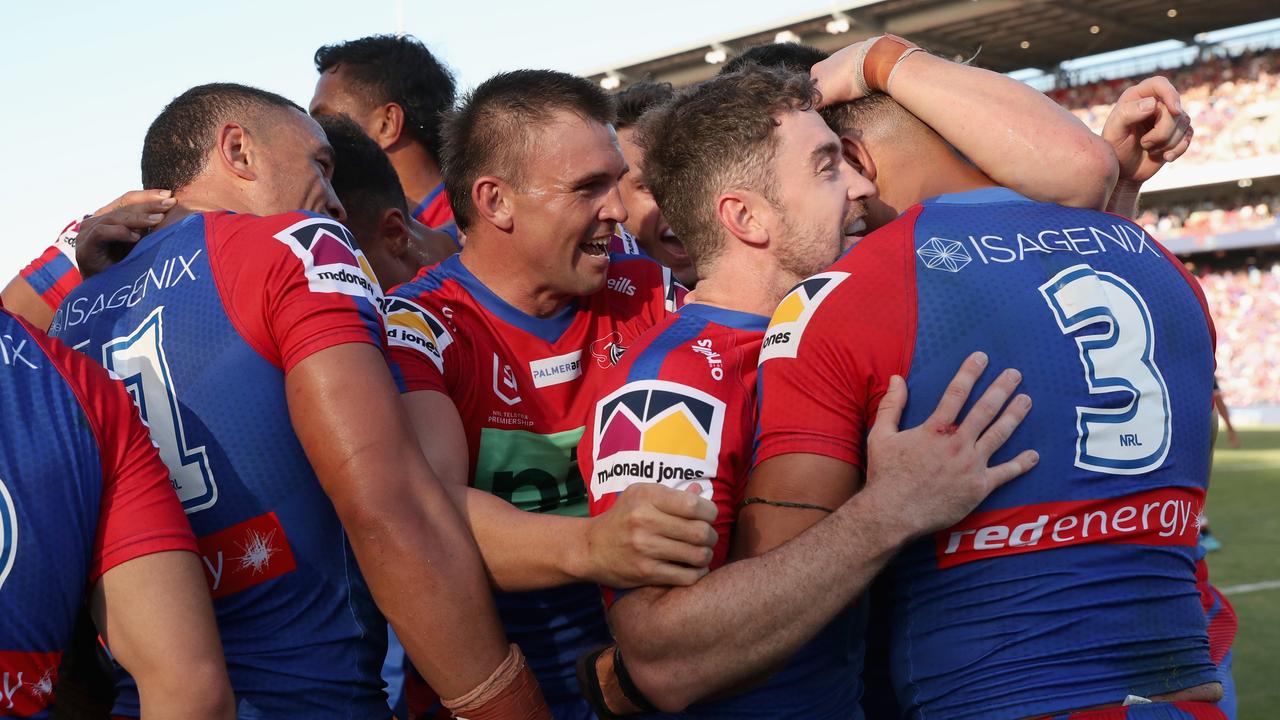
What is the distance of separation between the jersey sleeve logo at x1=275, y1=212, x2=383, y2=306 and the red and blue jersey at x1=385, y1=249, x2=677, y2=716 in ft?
0.84

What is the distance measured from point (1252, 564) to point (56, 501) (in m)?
10.7

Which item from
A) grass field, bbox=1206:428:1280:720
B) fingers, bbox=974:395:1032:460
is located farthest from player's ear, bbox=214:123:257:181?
grass field, bbox=1206:428:1280:720

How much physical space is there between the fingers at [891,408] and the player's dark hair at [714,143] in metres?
0.72

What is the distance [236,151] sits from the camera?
2824 millimetres

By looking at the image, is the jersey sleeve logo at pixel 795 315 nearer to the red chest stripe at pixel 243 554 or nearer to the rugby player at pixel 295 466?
the rugby player at pixel 295 466

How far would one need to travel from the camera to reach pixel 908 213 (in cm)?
225

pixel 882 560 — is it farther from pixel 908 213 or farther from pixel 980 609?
pixel 908 213

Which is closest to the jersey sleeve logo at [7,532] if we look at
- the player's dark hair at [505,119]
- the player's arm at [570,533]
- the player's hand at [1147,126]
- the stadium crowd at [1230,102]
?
the player's arm at [570,533]

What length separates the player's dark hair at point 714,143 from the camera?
2592mm

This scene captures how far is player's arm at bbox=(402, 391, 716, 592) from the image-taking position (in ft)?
6.35

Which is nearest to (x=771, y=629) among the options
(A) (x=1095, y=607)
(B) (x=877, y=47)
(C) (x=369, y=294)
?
(A) (x=1095, y=607)

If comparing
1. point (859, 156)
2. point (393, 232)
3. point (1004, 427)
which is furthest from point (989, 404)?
point (393, 232)

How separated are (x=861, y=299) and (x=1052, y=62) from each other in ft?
114

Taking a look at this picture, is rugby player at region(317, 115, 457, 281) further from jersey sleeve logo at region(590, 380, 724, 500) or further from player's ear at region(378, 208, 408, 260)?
jersey sleeve logo at region(590, 380, 724, 500)
